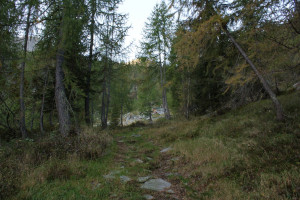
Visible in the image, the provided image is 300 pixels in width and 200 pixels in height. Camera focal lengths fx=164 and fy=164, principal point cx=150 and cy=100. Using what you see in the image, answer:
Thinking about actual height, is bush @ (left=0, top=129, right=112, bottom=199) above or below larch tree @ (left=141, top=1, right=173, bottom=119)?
below

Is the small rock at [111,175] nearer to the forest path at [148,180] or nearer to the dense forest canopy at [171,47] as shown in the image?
the forest path at [148,180]

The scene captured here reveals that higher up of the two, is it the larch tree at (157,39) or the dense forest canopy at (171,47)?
the larch tree at (157,39)

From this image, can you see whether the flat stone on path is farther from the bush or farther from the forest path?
the bush

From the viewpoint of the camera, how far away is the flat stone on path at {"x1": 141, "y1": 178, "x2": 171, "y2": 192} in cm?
373

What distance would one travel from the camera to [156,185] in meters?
3.89

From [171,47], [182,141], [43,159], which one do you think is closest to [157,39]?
[171,47]

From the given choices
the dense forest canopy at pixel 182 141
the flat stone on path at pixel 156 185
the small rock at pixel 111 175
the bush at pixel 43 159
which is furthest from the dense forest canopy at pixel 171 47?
the flat stone on path at pixel 156 185

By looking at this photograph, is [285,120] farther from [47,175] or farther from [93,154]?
[47,175]

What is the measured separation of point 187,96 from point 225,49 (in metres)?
6.87

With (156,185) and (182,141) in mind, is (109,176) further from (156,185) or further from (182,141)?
(182,141)

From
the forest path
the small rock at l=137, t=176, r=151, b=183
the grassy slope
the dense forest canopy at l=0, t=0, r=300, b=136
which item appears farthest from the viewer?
the dense forest canopy at l=0, t=0, r=300, b=136

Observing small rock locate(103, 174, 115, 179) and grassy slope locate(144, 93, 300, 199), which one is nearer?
grassy slope locate(144, 93, 300, 199)

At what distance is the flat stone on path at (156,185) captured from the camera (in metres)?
3.73

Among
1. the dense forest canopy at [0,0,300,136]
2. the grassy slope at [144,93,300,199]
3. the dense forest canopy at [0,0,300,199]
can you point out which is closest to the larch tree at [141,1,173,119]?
the dense forest canopy at [0,0,300,136]
